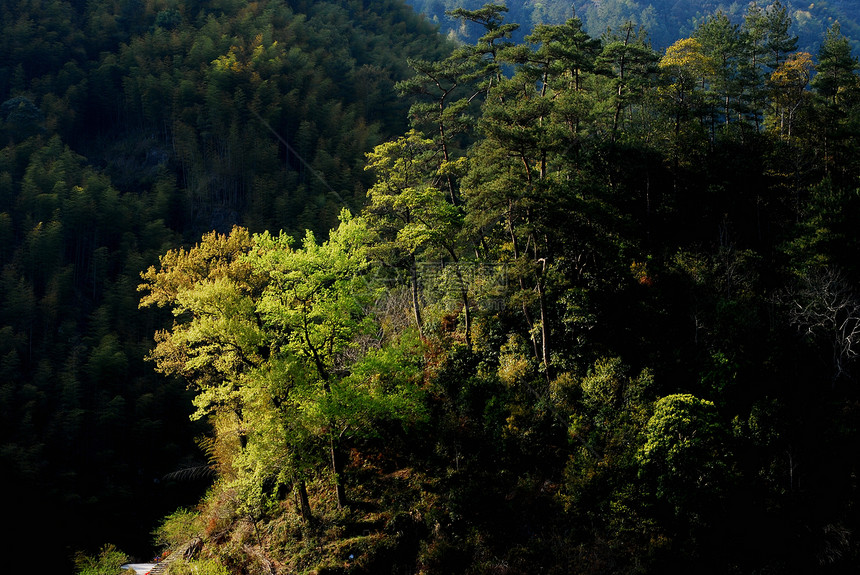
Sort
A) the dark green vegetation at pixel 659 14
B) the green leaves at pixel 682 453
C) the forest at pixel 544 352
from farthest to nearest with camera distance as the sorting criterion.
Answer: the dark green vegetation at pixel 659 14 → the forest at pixel 544 352 → the green leaves at pixel 682 453

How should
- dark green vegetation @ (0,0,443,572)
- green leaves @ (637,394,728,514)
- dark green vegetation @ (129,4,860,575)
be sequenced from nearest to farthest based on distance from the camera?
green leaves @ (637,394,728,514) → dark green vegetation @ (129,4,860,575) → dark green vegetation @ (0,0,443,572)

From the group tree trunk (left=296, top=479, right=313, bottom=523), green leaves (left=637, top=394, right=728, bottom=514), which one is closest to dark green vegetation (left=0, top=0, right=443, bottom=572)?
tree trunk (left=296, top=479, right=313, bottom=523)

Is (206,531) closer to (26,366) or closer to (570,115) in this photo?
(570,115)

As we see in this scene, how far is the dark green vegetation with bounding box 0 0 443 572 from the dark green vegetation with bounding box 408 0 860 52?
8120cm

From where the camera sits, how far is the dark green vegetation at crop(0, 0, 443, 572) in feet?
142

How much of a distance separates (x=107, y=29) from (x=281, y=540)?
250 ft

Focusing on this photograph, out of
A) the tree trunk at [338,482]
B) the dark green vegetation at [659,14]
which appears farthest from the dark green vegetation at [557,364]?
the dark green vegetation at [659,14]

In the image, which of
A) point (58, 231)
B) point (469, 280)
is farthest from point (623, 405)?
point (58, 231)

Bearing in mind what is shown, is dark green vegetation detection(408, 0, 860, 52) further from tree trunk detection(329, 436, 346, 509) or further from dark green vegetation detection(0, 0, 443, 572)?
tree trunk detection(329, 436, 346, 509)

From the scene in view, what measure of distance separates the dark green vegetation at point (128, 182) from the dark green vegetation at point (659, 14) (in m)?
81.2

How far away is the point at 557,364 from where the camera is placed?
2345 cm

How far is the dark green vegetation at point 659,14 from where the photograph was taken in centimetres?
14525

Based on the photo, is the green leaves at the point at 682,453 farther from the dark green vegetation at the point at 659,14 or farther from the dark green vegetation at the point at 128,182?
the dark green vegetation at the point at 659,14

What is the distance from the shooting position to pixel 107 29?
74.4 m
